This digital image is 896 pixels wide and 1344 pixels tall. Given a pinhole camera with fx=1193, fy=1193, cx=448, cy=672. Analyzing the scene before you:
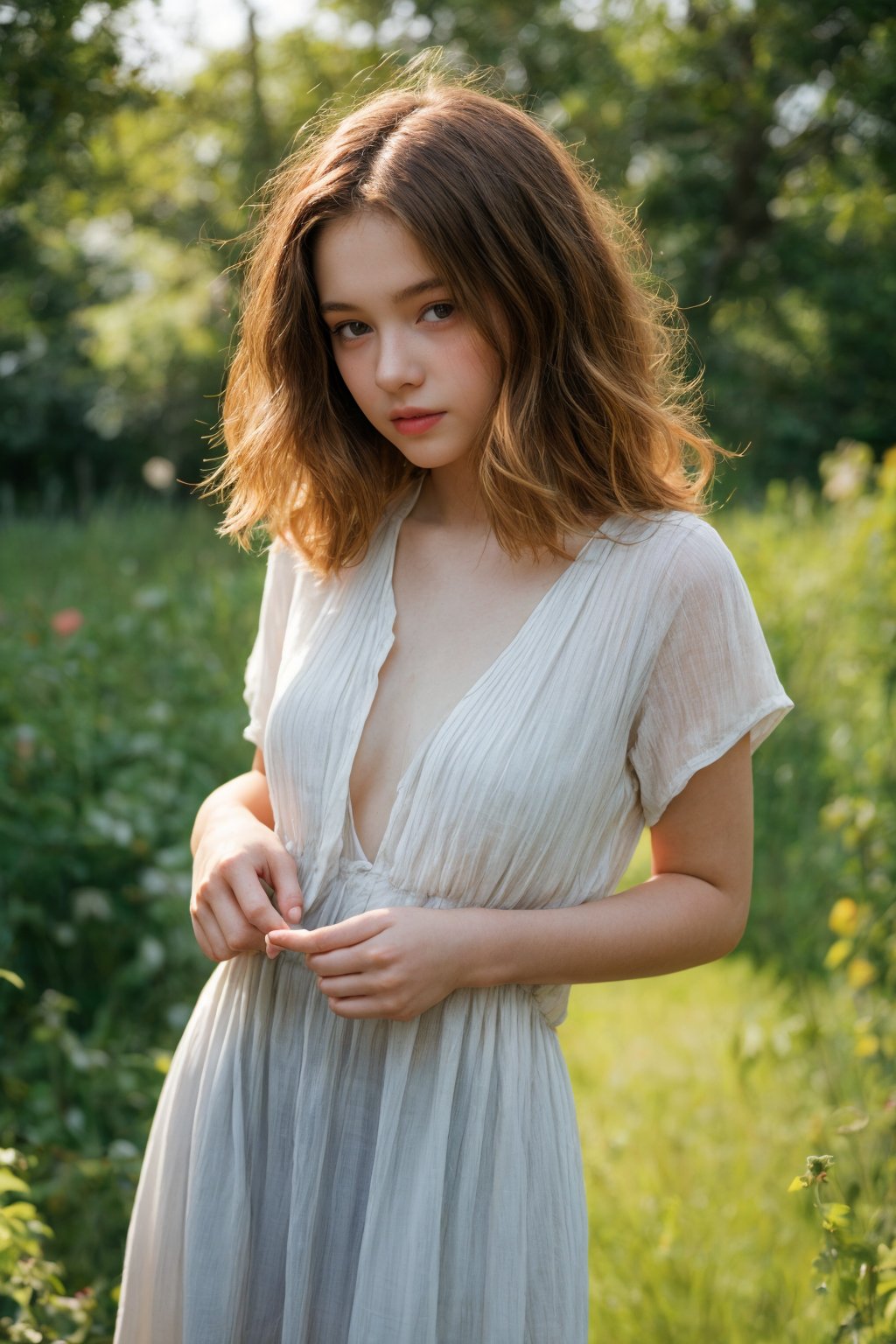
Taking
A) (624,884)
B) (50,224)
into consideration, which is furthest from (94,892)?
(50,224)

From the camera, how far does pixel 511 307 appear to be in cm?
140

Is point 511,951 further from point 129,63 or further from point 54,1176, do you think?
point 129,63

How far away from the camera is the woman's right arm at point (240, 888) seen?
1366mm

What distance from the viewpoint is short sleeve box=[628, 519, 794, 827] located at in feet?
4.37

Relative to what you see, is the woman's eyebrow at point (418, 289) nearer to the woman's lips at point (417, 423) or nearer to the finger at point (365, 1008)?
the woman's lips at point (417, 423)

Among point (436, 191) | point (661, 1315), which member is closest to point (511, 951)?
point (436, 191)

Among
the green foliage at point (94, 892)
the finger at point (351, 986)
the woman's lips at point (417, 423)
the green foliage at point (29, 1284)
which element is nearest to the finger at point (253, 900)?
the finger at point (351, 986)

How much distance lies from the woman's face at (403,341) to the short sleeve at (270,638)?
1.11 feet

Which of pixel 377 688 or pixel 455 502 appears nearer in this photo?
pixel 377 688

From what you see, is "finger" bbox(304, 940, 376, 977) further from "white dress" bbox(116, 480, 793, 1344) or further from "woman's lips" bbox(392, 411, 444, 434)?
"woman's lips" bbox(392, 411, 444, 434)

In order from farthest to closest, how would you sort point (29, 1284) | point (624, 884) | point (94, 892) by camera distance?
point (624, 884) → point (94, 892) → point (29, 1284)

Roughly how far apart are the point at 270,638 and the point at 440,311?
0.55 metres

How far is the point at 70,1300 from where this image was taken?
1682mm

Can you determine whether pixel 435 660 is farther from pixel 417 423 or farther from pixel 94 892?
pixel 94 892
